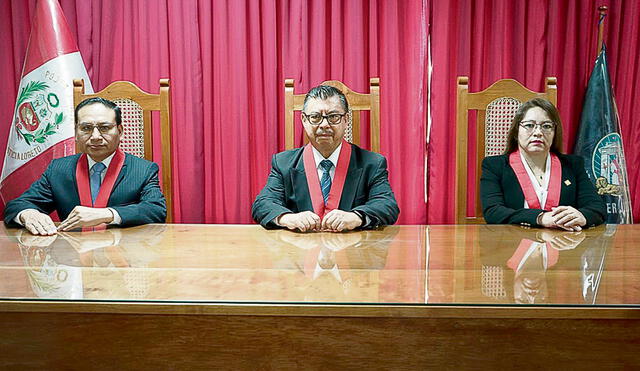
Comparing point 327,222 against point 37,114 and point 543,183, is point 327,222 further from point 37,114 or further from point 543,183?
point 37,114

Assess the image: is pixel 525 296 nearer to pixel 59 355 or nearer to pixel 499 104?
pixel 59 355

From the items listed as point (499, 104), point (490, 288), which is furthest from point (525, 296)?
point (499, 104)

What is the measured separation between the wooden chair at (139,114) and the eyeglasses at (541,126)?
4.71 feet

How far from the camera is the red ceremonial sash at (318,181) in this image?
217cm

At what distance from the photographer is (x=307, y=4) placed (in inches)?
133

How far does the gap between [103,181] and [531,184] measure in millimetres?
1540

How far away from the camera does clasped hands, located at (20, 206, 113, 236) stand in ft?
6.13

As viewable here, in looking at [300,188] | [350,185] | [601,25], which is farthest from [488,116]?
[601,25]

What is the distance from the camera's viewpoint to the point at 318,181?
221cm

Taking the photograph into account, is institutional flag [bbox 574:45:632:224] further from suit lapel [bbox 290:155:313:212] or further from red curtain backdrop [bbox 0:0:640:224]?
suit lapel [bbox 290:155:313:212]

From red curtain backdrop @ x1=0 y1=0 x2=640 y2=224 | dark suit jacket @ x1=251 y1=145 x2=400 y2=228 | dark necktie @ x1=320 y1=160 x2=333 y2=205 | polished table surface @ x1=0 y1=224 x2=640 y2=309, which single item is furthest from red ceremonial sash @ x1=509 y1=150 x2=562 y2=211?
red curtain backdrop @ x1=0 y1=0 x2=640 y2=224

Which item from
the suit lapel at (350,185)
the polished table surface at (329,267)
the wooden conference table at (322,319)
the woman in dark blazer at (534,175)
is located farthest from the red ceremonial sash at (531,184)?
the wooden conference table at (322,319)

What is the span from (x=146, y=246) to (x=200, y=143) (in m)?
1.89

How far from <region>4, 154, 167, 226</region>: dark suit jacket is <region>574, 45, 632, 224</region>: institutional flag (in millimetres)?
2266
